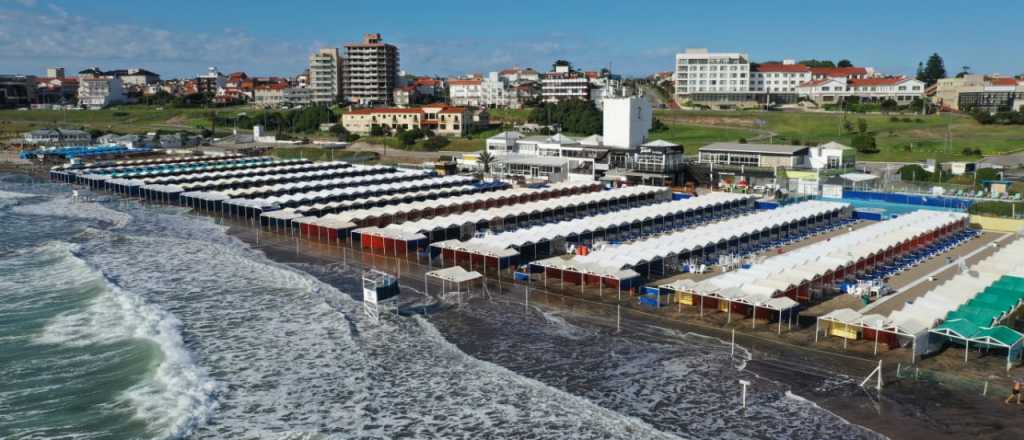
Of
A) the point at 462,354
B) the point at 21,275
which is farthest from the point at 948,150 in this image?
the point at 21,275

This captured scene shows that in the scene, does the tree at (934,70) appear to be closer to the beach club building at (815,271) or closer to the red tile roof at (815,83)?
the red tile roof at (815,83)

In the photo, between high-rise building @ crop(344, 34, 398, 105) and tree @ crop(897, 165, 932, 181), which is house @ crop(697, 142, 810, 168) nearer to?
tree @ crop(897, 165, 932, 181)

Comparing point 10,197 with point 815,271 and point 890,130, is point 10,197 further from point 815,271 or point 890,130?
point 890,130

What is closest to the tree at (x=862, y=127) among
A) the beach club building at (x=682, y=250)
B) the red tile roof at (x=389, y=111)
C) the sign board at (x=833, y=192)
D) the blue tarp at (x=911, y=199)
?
the blue tarp at (x=911, y=199)

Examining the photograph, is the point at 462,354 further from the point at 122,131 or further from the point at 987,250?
the point at 122,131

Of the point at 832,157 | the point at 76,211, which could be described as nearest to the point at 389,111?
the point at 76,211

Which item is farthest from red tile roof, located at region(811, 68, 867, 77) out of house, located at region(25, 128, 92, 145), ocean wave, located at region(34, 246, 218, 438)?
ocean wave, located at region(34, 246, 218, 438)
